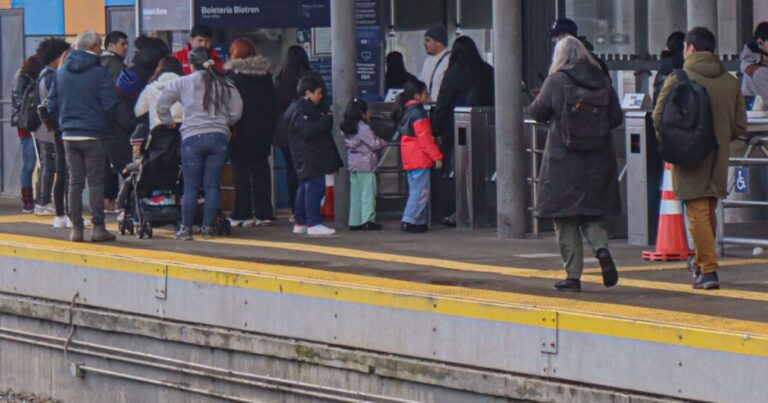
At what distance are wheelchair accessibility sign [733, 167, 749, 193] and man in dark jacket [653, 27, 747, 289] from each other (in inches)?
149

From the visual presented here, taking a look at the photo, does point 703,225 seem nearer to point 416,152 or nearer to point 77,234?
point 416,152

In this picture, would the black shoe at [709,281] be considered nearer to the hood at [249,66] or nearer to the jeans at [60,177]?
the hood at [249,66]

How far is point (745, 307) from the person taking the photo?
9.70 meters

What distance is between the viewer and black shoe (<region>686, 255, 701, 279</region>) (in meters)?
10.7

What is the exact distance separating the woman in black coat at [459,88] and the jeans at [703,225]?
530cm

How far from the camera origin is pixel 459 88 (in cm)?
1555

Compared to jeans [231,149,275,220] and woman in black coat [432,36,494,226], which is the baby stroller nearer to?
jeans [231,149,275,220]

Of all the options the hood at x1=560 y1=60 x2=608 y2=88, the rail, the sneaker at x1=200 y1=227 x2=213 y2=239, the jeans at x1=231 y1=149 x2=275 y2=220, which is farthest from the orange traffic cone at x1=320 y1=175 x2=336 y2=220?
the hood at x1=560 y1=60 x2=608 y2=88

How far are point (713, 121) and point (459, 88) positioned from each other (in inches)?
211

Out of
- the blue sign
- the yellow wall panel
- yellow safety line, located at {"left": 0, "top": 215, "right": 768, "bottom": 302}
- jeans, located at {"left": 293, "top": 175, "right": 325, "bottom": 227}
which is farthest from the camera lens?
the yellow wall panel

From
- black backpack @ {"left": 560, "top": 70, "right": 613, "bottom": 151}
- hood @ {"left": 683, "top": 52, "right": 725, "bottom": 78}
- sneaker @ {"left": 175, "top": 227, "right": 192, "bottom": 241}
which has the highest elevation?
hood @ {"left": 683, "top": 52, "right": 725, "bottom": 78}

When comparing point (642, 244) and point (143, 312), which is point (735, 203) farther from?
point (143, 312)

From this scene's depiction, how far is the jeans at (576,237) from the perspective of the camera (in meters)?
10.4

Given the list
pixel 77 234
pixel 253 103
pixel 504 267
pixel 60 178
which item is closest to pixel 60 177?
pixel 60 178
